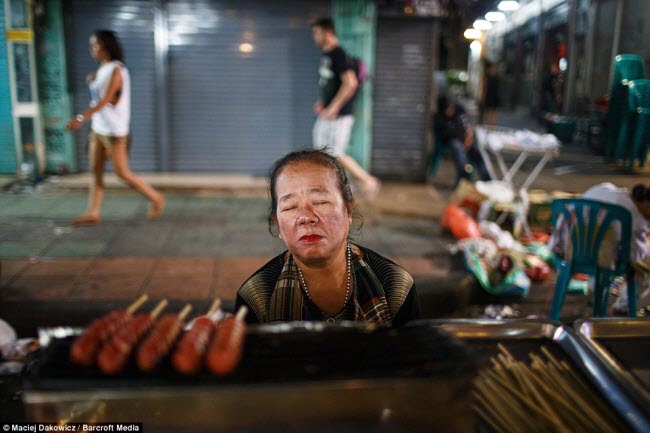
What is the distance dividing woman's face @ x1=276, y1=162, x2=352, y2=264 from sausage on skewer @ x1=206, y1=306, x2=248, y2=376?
0.50m

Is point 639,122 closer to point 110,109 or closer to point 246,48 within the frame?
point 110,109

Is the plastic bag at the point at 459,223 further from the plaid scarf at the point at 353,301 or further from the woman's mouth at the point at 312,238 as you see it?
the woman's mouth at the point at 312,238

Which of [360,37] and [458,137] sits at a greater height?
[360,37]

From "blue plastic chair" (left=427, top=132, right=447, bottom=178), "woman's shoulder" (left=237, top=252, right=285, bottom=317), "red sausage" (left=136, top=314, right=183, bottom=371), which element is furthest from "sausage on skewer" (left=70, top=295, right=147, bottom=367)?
"blue plastic chair" (left=427, top=132, right=447, bottom=178)

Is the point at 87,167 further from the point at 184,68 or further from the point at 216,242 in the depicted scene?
the point at 216,242

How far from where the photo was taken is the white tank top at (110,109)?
21.3 ft

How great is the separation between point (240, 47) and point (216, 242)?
12.8ft

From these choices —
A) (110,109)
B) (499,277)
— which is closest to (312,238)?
(499,277)

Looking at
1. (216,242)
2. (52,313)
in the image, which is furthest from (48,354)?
(216,242)

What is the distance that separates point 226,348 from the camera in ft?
4.52

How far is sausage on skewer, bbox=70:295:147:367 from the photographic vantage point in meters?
1.35

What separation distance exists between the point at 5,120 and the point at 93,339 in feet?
26.5

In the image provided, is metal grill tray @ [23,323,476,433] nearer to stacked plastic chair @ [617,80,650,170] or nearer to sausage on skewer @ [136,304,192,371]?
sausage on skewer @ [136,304,192,371]

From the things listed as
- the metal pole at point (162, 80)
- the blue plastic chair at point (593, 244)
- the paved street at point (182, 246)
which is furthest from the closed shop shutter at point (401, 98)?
the blue plastic chair at point (593, 244)
